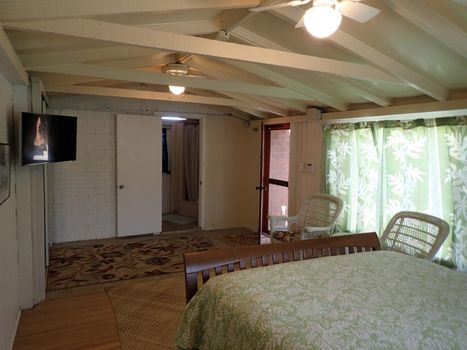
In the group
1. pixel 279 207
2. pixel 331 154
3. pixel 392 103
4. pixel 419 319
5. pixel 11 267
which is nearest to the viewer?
pixel 419 319

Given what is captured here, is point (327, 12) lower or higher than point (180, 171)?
higher

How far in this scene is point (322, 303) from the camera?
63.2 inches

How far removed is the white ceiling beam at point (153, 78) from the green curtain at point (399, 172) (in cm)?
94

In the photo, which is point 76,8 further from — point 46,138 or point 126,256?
point 126,256

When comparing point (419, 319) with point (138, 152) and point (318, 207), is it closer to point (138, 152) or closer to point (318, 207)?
point (318, 207)

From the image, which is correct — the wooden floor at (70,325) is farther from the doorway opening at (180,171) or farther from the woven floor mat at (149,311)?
the doorway opening at (180,171)

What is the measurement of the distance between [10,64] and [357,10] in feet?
6.99

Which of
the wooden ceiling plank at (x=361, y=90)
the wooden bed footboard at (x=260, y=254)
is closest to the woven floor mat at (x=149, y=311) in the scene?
the wooden bed footboard at (x=260, y=254)

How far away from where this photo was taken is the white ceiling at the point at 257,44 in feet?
6.13

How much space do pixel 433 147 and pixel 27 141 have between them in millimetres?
3400

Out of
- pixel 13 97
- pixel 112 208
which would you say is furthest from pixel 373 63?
pixel 112 208

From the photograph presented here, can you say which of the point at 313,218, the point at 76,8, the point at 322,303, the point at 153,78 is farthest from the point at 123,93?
the point at 322,303

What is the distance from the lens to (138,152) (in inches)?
215

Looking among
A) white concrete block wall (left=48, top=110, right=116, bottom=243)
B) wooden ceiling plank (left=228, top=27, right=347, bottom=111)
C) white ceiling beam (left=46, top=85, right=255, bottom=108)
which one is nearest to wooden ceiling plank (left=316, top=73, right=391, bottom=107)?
wooden ceiling plank (left=228, top=27, right=347, bottom=111)
